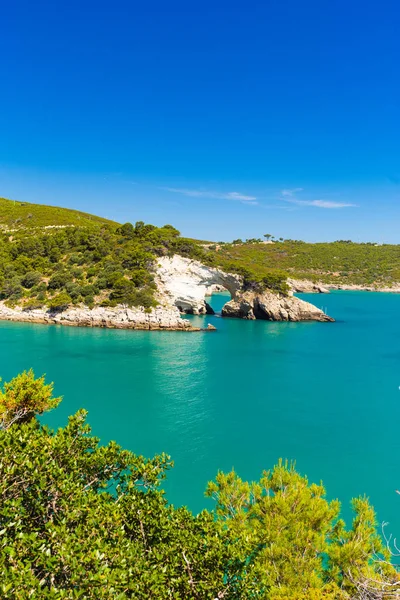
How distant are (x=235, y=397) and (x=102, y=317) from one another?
1037 inches

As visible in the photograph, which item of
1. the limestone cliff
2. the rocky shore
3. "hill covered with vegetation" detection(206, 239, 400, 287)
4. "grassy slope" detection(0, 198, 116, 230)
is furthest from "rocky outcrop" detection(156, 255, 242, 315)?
"hill covered with vegetation" detection(206, 239, 400, 287)

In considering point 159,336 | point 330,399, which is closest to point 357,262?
Answer: point 159,336

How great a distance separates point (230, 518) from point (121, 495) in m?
3.08

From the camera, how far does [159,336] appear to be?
151 ft

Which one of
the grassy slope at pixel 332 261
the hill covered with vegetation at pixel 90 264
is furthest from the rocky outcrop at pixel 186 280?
the grassy slope at pixel 332 261

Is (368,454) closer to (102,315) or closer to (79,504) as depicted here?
(79,504)

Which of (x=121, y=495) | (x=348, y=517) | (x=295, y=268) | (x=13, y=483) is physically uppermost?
(x=295, y=268)

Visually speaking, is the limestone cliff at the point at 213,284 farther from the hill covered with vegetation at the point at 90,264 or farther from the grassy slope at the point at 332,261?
the grassy slope at the point at 332,261

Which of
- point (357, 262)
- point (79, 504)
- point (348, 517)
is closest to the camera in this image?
point (79, 504)

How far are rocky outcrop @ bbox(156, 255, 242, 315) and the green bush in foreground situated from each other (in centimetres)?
4436

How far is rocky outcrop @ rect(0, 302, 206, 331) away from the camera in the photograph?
159 feet

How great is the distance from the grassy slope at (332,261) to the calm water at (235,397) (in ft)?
266

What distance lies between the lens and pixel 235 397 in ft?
89.8

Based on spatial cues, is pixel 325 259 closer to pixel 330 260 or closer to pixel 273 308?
pixel 330 260
